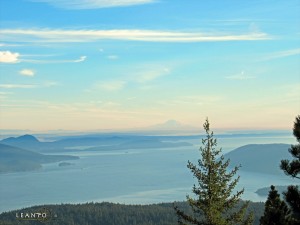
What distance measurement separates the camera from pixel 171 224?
12669 cm

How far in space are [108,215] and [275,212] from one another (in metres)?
146

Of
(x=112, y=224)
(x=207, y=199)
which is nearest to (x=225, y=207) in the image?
(x=207, y=199)

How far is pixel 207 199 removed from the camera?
16.0 m

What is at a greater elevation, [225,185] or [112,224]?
[225,185]

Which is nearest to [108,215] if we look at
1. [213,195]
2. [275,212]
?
[213,195]

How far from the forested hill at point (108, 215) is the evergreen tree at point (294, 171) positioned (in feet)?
418

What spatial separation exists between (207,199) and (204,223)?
89cm

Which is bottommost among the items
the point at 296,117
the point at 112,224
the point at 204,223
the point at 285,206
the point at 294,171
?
the point at 112,224

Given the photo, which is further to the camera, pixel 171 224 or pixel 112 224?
pixel 112 224

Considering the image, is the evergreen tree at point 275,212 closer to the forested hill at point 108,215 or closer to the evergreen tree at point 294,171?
the evergreen tree at point 294,171

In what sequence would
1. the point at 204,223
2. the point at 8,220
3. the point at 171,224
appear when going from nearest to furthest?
the point at 204,223 → the point at 171,224 → the point at 8,220

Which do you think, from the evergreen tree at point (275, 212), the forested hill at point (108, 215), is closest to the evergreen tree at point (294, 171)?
the evergreen tree at point (275, 212)

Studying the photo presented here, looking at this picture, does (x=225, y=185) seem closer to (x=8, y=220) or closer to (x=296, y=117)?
(x=296, y=117)

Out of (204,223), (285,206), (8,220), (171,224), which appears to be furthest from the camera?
(8,220)
